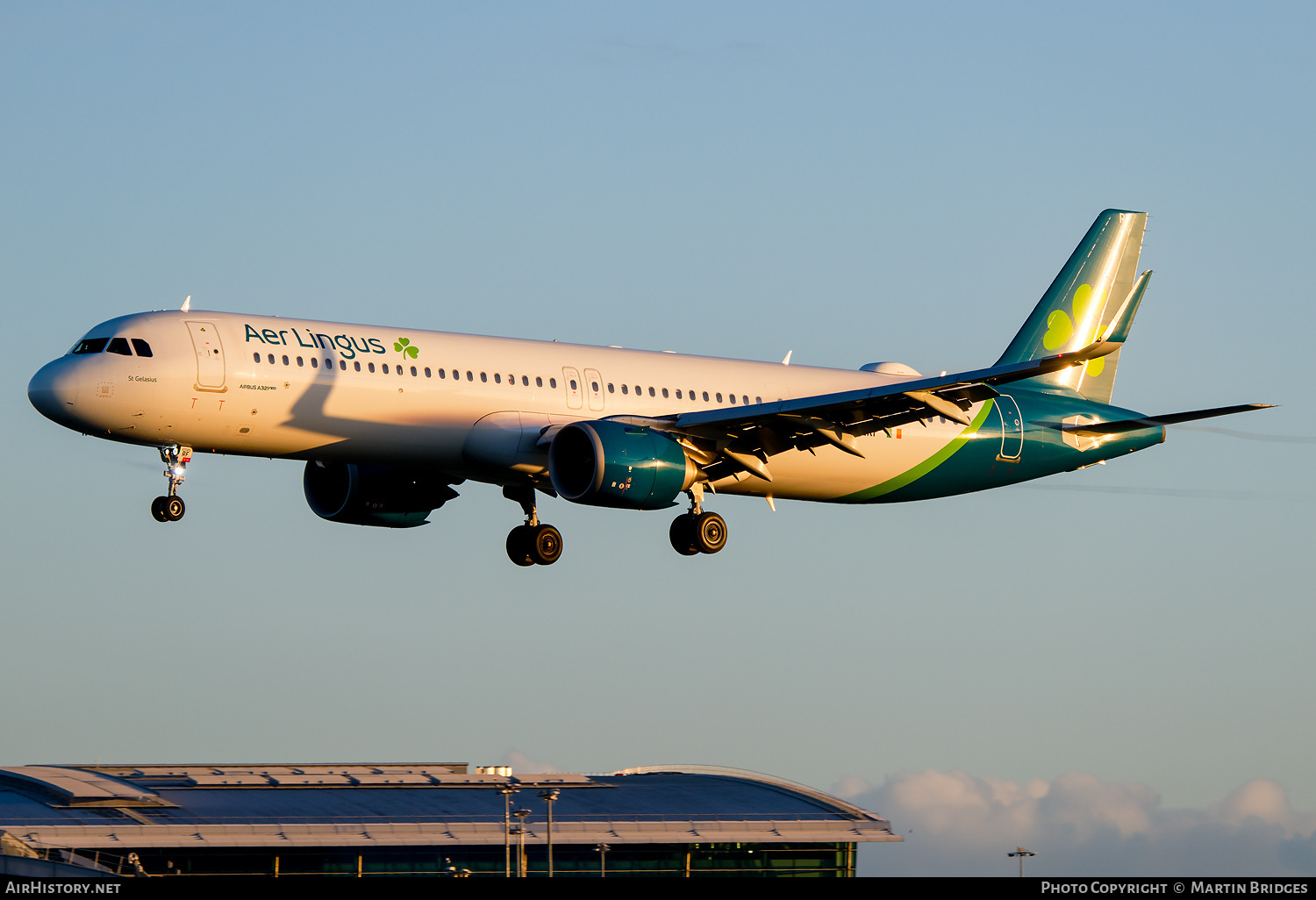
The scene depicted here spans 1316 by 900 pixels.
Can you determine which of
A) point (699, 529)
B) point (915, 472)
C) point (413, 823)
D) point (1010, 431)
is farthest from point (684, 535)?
point (413, 823)

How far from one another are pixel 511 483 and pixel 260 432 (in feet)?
22.9

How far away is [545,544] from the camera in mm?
50625

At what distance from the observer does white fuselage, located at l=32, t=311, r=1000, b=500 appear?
4262 cm

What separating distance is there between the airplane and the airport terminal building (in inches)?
413

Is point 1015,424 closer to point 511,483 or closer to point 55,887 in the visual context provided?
point 511,483

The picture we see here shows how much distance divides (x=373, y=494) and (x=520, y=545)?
420 cm

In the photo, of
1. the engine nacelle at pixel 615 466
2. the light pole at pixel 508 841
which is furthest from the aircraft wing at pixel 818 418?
the light pole at pixel 508 841

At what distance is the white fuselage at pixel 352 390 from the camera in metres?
42.6

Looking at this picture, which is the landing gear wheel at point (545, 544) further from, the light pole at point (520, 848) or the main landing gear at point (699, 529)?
the light pole at point (520, 848)

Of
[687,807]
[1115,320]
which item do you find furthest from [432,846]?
[1115,320]

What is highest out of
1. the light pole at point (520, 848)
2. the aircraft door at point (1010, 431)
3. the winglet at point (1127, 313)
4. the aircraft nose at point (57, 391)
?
the winglet at point (1127, 313)

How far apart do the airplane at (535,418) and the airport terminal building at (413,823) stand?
10.5m

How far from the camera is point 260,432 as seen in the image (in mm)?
43781

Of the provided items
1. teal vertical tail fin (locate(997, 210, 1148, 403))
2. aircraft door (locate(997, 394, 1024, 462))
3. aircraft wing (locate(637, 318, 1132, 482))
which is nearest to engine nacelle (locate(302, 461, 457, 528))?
Result: aircraft wing (locate(637, 318, 1132, 482))
